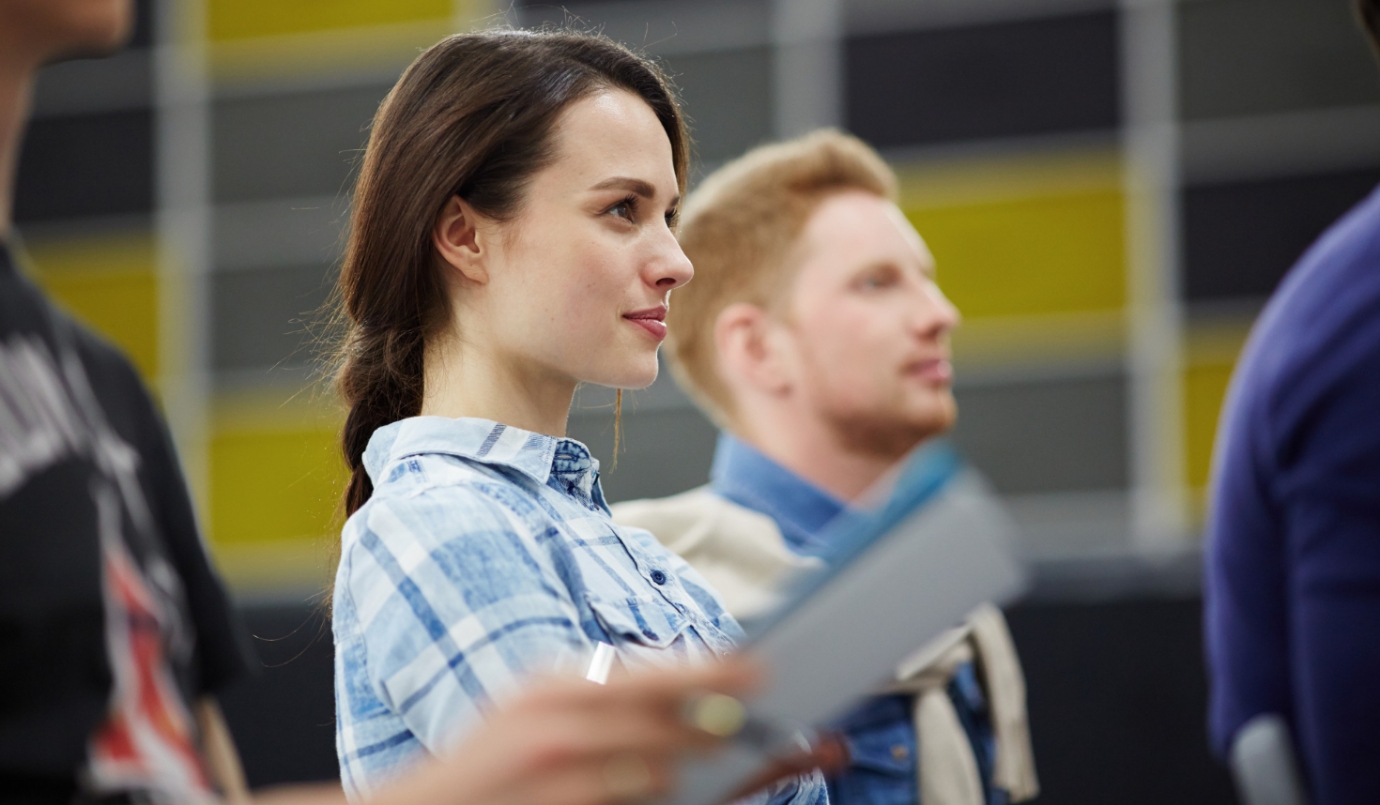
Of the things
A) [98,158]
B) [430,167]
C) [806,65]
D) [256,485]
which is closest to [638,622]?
[430,167]

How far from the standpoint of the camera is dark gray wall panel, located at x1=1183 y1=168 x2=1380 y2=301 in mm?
5254

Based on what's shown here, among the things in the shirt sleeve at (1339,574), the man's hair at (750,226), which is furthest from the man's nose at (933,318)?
the shirt sleeve at (1339,574)

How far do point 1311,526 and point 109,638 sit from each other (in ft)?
2.36

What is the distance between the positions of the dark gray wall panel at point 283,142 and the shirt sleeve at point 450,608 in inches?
208

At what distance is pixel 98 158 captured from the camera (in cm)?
624

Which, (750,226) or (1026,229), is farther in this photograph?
(1026,229)

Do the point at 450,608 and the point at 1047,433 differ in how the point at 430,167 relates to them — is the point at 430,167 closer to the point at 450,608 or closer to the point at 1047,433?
the point at 450,608

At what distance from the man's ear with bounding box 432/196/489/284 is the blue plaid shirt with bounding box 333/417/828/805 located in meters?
0.14

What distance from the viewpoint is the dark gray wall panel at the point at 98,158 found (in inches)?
245

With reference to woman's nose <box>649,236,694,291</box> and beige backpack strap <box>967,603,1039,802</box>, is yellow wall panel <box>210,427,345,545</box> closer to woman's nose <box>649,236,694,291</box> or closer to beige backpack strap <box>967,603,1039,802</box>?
beige backpack strap <box>967,603,1039,802</box>

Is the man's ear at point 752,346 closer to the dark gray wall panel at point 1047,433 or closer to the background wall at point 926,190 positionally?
the background wall at point 926,190

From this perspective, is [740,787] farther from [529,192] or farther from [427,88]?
[427,88]

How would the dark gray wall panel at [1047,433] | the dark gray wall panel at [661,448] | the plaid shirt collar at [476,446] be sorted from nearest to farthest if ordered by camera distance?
the plaid shirt collar at [476,446]
the dark gray wall panel at [1047,433]
the dark gray wall panel at [661,448]

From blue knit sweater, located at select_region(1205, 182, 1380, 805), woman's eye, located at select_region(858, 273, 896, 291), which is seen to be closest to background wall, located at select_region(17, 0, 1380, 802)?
woman's eye, located at select_region(858, 273, 896, 291)
